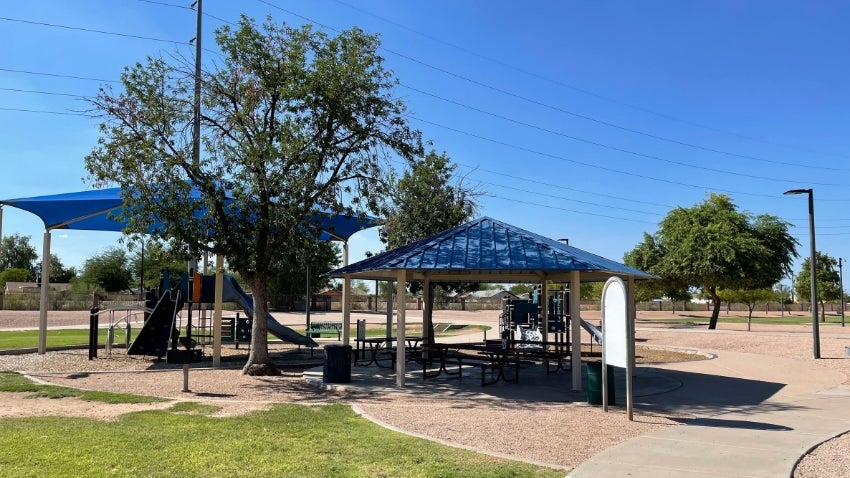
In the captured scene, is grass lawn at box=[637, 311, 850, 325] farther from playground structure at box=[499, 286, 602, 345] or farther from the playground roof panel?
the playground roof panel

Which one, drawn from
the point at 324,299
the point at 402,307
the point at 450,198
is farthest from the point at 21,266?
the point at 402,307

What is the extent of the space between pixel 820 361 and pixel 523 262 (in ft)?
42.7

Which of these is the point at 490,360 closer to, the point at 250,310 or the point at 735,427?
the point at 735,427

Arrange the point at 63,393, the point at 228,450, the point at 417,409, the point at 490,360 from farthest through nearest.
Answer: the point at 490,360, the point at 63,393, the point at 417,409, the point at 228,450

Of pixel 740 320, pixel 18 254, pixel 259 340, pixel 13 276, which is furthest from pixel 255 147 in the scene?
pixel 18 254

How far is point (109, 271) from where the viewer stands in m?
79.3

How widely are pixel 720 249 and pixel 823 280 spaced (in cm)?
3915

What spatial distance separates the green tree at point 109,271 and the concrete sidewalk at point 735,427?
77.0 metres

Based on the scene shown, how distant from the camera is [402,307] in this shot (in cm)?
1327

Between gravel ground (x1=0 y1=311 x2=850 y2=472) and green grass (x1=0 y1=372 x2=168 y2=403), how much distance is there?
16.5 inches

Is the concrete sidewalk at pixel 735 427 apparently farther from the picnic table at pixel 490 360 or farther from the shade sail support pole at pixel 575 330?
the picnic table at pixel 490 360

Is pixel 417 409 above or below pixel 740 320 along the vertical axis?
above

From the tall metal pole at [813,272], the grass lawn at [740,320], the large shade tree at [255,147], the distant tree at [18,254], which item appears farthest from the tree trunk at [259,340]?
the distant tree at [18,254]

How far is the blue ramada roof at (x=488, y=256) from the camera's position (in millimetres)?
12375
